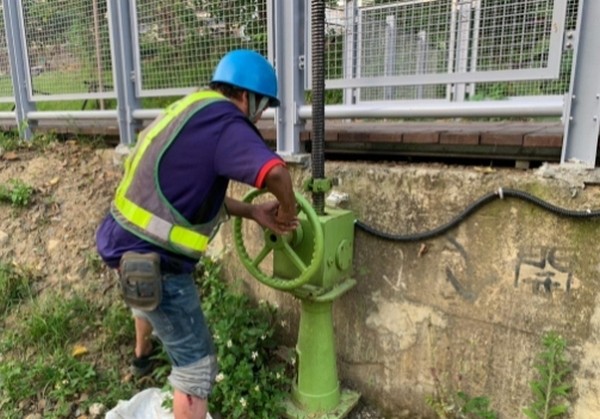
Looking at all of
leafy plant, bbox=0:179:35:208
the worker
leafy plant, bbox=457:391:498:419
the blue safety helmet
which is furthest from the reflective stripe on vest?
leafy plant, bbox=0:179:35:208

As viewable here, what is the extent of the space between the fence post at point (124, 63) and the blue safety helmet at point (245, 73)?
1747 millimetres

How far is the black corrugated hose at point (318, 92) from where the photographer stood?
7.28 ft

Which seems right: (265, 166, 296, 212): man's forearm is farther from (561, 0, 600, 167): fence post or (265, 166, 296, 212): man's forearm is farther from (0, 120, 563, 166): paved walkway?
(561, 0, 600, 167): fence post

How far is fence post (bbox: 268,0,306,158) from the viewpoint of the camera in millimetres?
2652

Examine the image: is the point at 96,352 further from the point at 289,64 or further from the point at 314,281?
the point at 289,64

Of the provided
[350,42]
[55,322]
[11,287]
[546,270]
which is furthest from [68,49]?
[546,270]

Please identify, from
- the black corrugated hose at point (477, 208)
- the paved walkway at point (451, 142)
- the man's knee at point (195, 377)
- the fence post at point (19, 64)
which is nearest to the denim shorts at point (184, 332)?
the man's knee at point (195, 377)

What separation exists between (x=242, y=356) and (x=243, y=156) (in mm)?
1438

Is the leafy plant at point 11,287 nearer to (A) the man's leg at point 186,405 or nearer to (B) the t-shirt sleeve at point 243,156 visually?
(A) the man's leg at point 186,405

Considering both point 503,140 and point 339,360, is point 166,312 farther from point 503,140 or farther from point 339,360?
point 503,140

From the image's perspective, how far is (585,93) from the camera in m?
2.04

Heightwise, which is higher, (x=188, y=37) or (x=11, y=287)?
(x=188, y=37)

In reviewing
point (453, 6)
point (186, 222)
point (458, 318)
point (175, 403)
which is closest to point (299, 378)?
point (175, 403)

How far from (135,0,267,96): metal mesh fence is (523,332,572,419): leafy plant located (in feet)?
7.01
